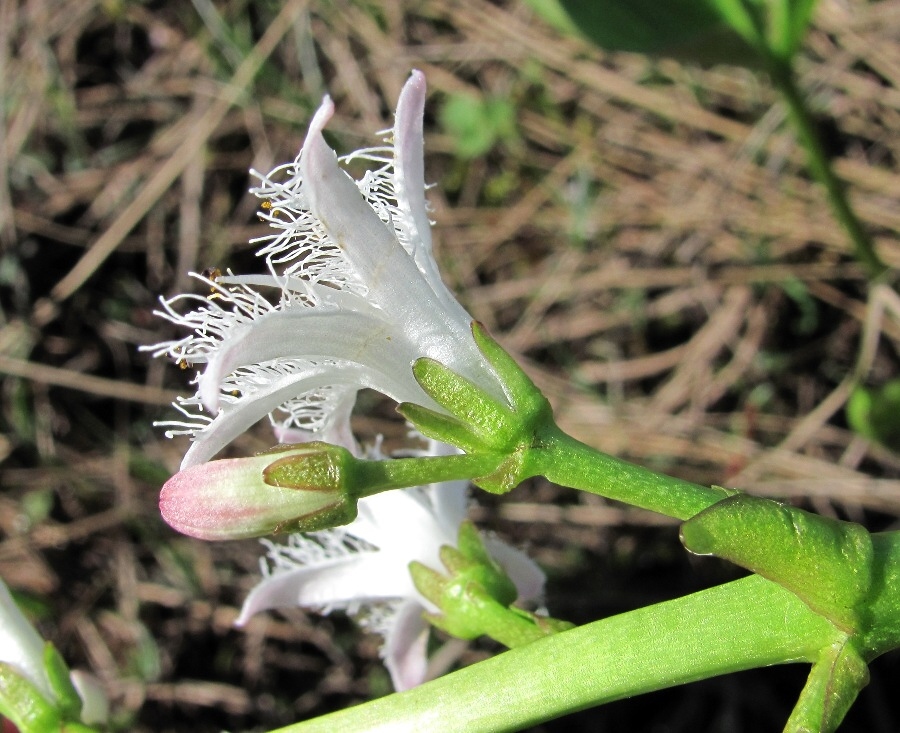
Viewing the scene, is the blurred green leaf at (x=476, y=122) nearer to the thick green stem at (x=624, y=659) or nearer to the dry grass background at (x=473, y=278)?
the dry grass background at (x=473, y=278)

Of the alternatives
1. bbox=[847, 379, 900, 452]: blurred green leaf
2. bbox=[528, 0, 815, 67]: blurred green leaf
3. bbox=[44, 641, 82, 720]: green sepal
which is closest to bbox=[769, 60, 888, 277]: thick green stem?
bbox=[528, 0, 815, 67]: blurred green leaf

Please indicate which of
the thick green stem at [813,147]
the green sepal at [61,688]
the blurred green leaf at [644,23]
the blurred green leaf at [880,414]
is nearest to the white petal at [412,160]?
the green sepal at [61,688]

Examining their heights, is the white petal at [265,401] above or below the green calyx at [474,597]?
above

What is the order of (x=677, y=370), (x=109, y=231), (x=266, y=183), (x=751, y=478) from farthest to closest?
(x=109, y=231) → (x=677, y=370) → (x=751, y=478) → (x=266, y=183)

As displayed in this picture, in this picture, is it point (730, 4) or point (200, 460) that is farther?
point (730, 4)

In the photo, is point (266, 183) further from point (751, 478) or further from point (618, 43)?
point (751, 478)

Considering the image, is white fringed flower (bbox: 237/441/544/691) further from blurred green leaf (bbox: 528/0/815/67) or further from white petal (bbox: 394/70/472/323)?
blurred green leaf (bbox: 528/0/815/67)

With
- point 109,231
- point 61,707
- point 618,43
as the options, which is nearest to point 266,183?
point 61,707
